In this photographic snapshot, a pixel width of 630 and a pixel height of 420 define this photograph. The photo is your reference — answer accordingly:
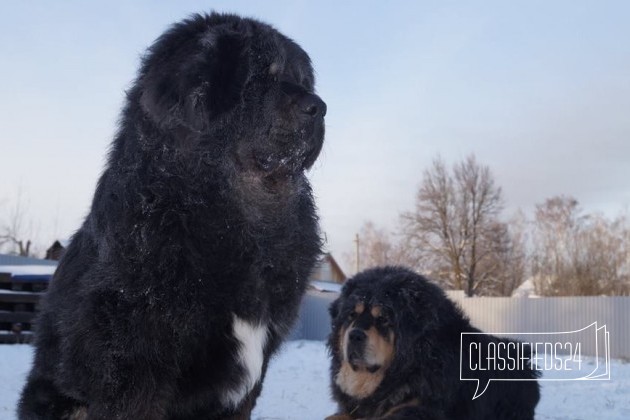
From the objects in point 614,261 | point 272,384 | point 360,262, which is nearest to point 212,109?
point 272,384

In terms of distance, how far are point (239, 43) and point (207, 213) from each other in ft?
2.10

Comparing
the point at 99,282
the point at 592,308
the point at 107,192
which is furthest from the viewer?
the point at 592,308

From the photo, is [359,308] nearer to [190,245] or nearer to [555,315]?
[190,245]

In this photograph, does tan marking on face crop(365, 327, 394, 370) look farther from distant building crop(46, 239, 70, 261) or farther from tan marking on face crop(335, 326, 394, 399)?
distant building crop(46, 239, 70, 261)

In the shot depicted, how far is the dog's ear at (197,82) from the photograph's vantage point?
213 centimetres

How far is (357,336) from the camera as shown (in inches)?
195

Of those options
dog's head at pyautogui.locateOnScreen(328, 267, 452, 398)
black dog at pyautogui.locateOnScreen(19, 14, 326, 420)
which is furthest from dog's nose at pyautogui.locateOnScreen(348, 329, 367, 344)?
black dog at pyautogui.locateOnScreen(19, 14, 326, 420)

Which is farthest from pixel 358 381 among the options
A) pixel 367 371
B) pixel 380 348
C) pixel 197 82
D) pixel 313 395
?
pixel 197 82

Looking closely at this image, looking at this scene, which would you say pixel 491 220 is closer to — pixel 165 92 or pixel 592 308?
pixel 592 308

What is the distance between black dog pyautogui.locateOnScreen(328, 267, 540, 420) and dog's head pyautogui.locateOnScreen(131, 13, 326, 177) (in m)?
2.92

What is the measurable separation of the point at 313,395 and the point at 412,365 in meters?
2.33

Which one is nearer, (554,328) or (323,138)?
(323,138)

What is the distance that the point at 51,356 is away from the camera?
2205 mm

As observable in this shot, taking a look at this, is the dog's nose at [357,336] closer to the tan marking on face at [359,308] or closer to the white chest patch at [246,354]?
the tan marking on face at [359,308]
